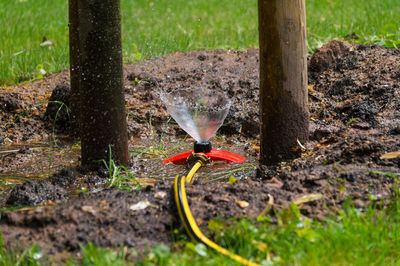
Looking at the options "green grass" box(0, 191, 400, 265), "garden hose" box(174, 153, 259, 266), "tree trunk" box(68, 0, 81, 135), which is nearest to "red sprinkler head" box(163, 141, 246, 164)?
"tree trunk" box(68, 0, 81, 135)

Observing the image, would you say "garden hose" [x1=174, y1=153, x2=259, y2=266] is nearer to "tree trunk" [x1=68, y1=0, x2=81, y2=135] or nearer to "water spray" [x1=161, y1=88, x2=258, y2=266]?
"water spray" [x1=161, y1=88, x2=258, y2=266]

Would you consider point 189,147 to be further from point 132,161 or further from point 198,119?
point 132,161

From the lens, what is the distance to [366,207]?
2184mm

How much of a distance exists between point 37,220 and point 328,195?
1.28 metres

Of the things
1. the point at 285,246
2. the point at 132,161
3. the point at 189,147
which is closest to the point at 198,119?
the point at 189,147

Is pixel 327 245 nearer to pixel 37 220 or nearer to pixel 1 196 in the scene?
pixel 37 220

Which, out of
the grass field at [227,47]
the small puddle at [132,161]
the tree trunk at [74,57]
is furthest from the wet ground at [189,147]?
the tree trunk at [74,57]

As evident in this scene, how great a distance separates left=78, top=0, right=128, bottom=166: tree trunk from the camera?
288cm

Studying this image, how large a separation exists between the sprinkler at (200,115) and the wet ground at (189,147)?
5.2 inches

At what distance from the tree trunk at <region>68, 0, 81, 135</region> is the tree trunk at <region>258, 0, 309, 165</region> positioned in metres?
1.35

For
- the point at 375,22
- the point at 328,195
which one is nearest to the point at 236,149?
the point at 328,195

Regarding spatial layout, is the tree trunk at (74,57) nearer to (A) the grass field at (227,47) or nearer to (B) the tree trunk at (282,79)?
(B) the tree trunk at (282,79)

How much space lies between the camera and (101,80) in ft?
9.68

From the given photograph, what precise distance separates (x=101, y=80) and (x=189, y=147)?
108 cm
